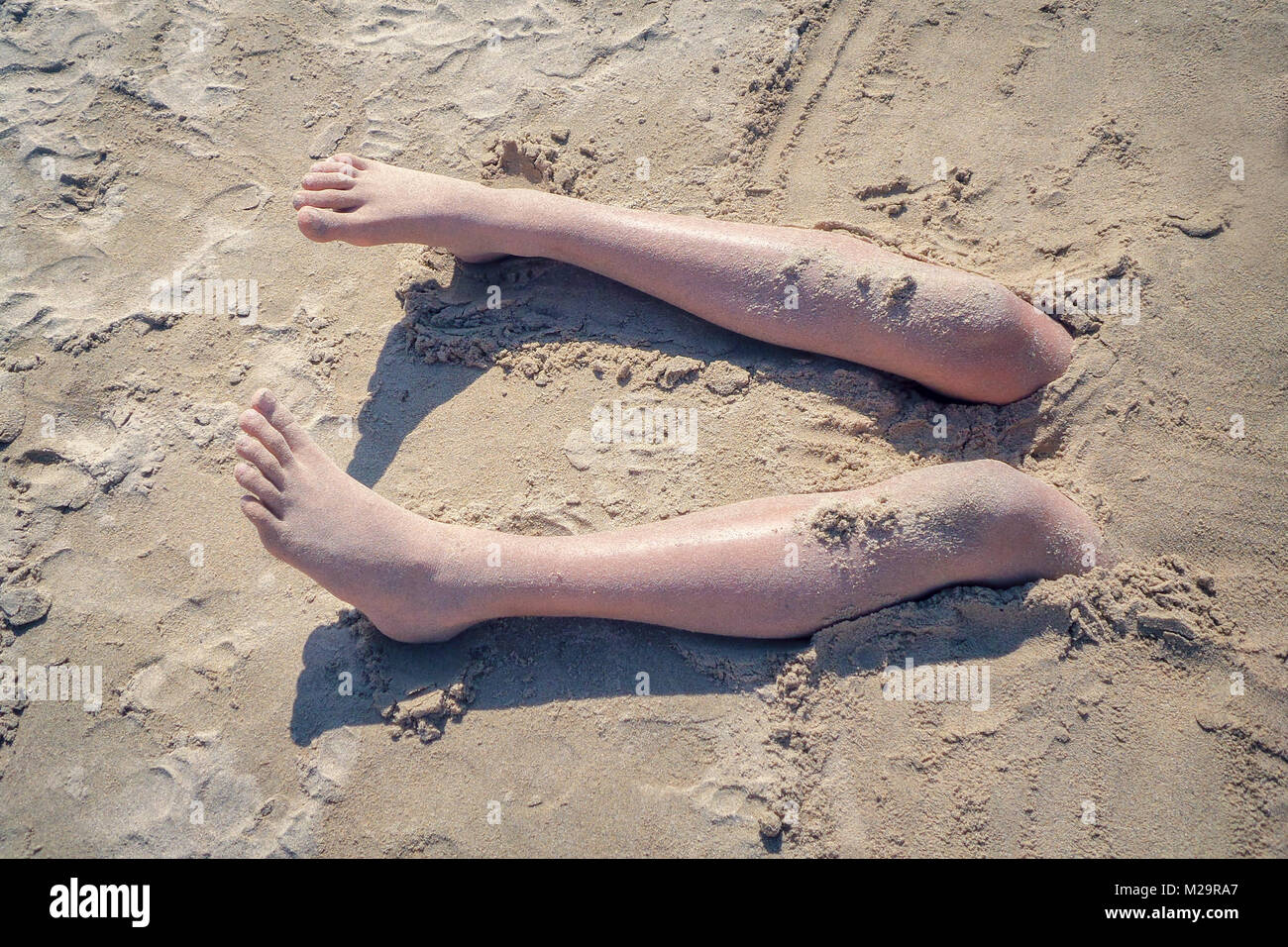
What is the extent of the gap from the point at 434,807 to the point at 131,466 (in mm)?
1310

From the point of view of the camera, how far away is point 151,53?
2.76 metres

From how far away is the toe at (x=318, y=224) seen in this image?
2.23 m

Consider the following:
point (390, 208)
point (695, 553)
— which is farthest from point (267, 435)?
point (695, 553)

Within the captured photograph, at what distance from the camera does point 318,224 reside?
2.23 m

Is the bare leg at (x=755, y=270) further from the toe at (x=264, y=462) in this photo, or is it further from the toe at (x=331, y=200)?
the toe at (x=264, y=462)

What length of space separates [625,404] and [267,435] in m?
0.95

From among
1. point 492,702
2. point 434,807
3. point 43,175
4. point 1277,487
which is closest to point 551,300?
point 492,702

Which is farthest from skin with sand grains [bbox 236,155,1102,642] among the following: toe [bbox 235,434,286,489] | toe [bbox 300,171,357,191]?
toe [bbox 300,171,357,191]

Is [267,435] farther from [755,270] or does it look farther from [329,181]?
[755,270]

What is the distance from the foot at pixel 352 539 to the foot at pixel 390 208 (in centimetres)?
59

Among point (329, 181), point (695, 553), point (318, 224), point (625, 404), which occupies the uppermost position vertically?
point (329, 181)

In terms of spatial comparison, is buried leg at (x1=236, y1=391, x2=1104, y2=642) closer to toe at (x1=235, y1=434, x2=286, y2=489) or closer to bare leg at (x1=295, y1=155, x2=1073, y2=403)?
toe at (x1=235, y1=434, x2=286, y2=489)

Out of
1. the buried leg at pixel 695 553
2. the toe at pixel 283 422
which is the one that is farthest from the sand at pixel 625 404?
the toe at pixel 283 422

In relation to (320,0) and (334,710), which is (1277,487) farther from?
(320,0)
